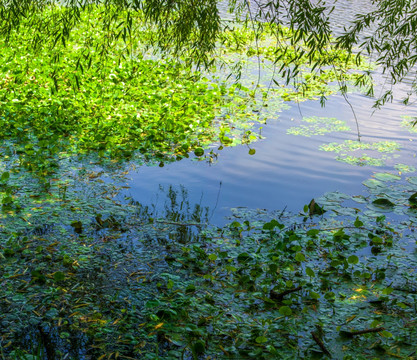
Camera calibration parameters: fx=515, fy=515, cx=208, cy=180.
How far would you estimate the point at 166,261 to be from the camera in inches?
186

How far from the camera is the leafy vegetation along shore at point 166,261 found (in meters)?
3.68

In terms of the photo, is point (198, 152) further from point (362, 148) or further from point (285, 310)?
point (285, 310)

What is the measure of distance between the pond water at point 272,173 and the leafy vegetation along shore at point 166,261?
0.25m

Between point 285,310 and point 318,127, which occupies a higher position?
point 318,127

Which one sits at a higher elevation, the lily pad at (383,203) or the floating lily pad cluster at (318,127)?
the floating lily pad cluster at (318,127)

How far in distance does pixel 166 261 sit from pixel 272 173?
299 centimetres

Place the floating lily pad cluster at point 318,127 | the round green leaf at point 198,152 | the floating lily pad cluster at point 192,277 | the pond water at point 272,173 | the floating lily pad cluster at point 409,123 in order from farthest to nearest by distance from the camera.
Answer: the floating lily pad cluster at point 409,123, the floating lily pad cluster at point 318,127, the round green leaf at point 198,152, the pond water at point 272,173, the floating lily pad cluster at point 192,277

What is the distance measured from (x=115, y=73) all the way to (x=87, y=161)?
3.42 meters

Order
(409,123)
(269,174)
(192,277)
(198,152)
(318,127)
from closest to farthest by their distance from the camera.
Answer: (192,277) < (269,174) < (198,152) < (318,127) < (409,123)

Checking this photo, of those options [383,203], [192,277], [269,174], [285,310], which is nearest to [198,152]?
[269,174]

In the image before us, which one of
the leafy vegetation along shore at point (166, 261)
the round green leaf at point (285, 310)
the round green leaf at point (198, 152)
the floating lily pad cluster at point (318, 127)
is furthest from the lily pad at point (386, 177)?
the round green leaf at point (285, 310)

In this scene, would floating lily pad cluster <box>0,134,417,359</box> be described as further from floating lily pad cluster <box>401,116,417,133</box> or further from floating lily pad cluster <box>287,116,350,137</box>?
floating lily pad cluster <box>401,116,417,133</box>

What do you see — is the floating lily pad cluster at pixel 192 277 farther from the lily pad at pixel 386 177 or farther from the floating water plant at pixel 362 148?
the floating water plant at pixel 362 148

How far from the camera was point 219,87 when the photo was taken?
1059 cm
